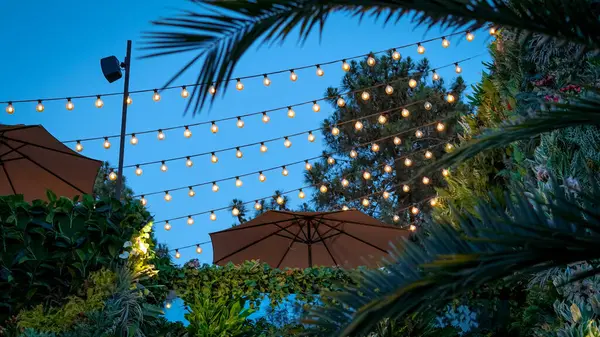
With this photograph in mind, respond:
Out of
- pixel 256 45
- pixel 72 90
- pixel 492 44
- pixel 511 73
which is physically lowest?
pixel 256 45

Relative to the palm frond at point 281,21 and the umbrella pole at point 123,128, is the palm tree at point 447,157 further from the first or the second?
the umbrella pole at point 123,128

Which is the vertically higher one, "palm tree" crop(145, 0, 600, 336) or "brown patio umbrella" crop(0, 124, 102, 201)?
"brown patio umbrella" crop(0, 124, 102, 201)

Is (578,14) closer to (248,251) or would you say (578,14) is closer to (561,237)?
(561,237)

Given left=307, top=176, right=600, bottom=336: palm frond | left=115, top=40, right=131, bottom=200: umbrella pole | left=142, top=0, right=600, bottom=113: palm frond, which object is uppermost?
left=115, top=40, right=131, bottom=200: umbrella pole

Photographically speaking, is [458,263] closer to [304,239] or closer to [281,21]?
[281,21]

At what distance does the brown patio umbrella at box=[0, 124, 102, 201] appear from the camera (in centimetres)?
716

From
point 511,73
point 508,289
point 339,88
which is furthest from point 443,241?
point 339,88

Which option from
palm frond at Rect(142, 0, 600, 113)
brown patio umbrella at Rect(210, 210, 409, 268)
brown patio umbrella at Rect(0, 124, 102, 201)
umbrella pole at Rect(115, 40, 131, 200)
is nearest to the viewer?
palm frond at Rect(142, 0, 600, 113)

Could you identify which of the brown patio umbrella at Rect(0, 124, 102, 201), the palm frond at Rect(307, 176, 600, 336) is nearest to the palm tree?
the palm frond at Rect(307, 176, 600, 336)

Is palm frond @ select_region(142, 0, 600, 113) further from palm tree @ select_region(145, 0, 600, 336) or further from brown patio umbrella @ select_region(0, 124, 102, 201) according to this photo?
brown patio umbrella @ select_region(0, 124, 102, 201)

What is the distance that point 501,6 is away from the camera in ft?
6.77

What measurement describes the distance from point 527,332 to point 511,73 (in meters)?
2.53

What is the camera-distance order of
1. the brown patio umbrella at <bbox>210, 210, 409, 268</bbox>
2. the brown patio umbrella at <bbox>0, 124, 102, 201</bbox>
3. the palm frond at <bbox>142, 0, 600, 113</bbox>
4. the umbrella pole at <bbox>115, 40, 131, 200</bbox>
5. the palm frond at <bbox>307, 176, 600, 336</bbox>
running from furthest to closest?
the brown patio umbrella at <bbox>210, 210, 409, 268</bbox> < the brown patio umbrella at <bbox>0, 124, 102, 201</bbox> < the umbrella pole at <bbox>115, 40, 131, 200</bbox> < the palm frond at <bbox>142, 0, 600, 113</bbox> < the palm frond at <bbox>307, 176, 600, 336</bbox>

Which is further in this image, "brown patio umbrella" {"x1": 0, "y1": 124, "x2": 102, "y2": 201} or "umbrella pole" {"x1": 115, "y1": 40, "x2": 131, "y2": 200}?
"brown patio umbrella" {"x1": 0, "y1": 124, "x2": 102, "y2": 201}
